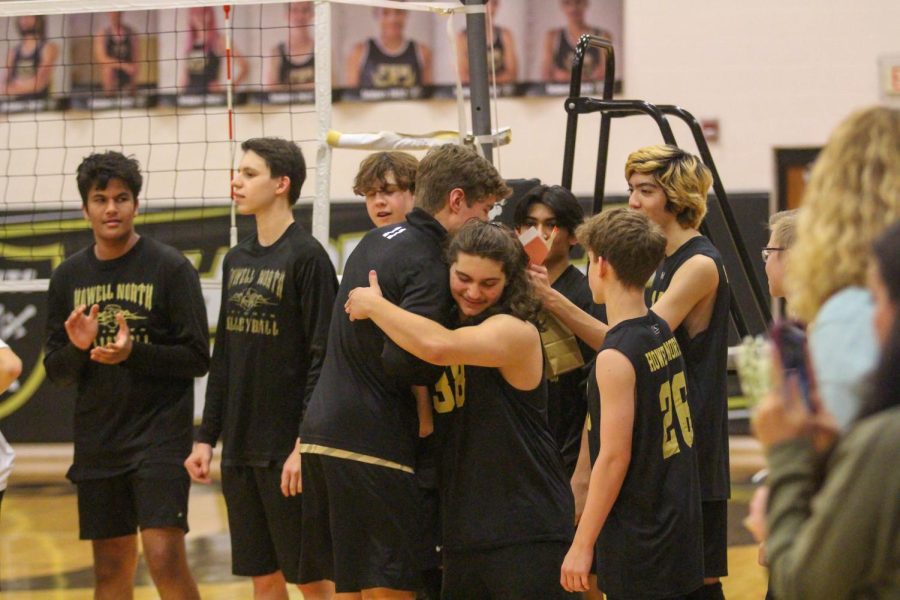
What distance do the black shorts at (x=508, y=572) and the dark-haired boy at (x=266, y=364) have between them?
1.00 metres

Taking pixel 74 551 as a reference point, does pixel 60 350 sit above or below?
above

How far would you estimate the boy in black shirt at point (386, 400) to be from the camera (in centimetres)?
326

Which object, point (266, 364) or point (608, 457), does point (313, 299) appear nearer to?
point (266, 364)

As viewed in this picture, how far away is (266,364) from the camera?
417cm

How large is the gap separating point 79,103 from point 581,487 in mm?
7932

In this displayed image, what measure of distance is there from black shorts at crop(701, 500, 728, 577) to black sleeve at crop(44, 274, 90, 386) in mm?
2362

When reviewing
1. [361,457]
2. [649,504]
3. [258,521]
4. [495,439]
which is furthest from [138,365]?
[649,504]

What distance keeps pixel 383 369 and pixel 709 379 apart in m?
1.11

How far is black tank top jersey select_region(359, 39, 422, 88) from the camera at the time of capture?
10102 millimetres

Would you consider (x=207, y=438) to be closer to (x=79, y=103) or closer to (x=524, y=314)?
(x=524, y=314)

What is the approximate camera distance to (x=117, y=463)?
4.47 meters

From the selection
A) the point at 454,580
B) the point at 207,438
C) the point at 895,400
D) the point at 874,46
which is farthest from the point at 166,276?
the point at 874,46

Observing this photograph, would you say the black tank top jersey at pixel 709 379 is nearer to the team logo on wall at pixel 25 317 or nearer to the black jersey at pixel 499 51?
the black jersey at pixel 499 51

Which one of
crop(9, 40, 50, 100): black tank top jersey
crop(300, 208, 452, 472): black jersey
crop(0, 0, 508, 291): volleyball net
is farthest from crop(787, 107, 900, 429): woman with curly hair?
crop(9, 40, 50, 100): black tank top jersey
